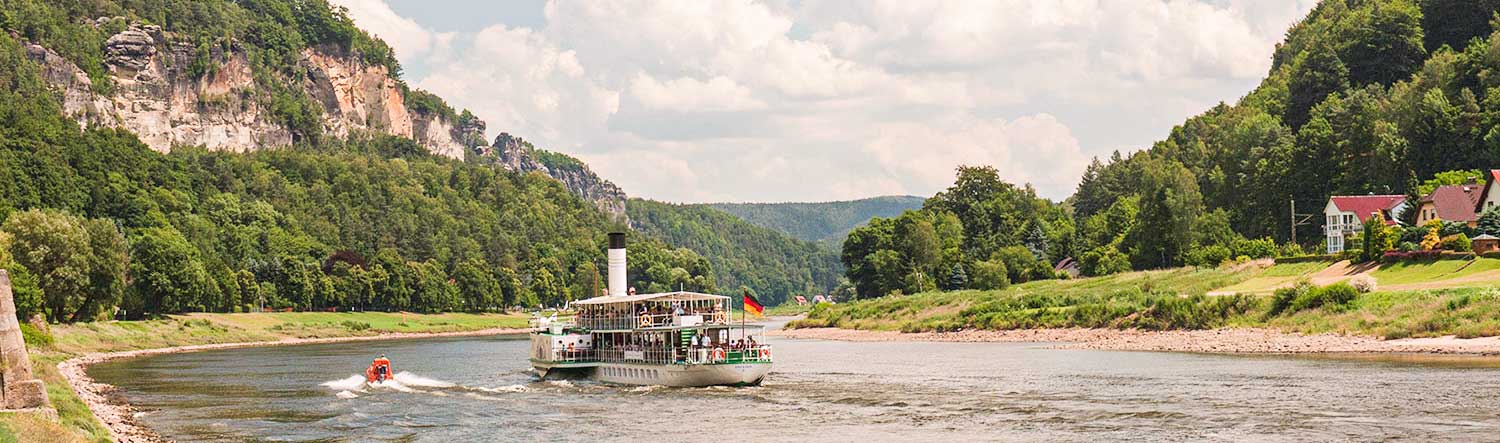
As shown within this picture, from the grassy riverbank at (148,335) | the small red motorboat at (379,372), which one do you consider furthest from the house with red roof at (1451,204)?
the grassy riverbank at (148,335)

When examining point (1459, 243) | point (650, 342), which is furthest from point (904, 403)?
point (1459, 243)

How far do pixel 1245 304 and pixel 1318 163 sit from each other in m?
63.0

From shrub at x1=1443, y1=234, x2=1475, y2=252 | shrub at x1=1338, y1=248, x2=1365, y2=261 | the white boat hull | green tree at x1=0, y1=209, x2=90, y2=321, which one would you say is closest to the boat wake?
the white boat hull

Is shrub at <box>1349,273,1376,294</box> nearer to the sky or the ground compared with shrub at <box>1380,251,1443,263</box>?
nearer to the ground

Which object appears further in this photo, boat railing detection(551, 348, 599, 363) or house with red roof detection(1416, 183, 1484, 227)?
house with red roof detection(1416, 183, 1484, 227)

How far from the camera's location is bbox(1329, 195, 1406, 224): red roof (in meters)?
130

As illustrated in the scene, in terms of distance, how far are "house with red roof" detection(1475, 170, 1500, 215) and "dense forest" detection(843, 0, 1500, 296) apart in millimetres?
6008

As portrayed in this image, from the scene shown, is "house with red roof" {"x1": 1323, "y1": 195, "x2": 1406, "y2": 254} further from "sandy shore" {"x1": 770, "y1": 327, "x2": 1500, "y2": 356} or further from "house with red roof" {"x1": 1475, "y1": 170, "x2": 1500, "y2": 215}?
"sandy shore" {"x1": 770, "y1": 327, "x2": 1500, "y2": 356}

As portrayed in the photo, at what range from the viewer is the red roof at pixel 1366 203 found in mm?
129863

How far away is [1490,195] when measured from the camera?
113m

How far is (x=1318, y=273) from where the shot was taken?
337ft

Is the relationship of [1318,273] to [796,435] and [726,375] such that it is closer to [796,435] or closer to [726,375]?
[726,375]

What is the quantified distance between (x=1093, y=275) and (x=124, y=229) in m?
105

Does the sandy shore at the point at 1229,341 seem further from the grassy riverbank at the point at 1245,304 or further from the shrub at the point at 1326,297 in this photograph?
the shrub at the point at 1326,297
